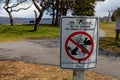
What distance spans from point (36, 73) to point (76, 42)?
18.5 ft

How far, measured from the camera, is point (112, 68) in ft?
38.0

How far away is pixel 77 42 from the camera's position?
4.42m

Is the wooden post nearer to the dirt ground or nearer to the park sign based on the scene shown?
the park sign

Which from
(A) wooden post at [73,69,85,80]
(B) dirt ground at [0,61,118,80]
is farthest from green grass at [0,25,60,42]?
(A) wooden post at [73,69,85,80]

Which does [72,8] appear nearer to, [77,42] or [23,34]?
[23,34]

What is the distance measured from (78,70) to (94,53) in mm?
309

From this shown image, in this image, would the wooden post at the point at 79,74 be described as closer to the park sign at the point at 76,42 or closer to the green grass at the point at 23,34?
the park sign at the point at 76,42

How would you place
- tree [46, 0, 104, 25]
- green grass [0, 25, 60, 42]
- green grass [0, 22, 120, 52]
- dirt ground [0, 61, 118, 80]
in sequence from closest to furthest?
dirt ground [0, 61, 118, 80] < green grass [0, 22, 120, 52] < green grass [0, 25, 60, 42] < tree [46, 0, 104, 25]

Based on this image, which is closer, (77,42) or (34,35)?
(77,42)

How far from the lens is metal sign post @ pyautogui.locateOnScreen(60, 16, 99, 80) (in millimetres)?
4414

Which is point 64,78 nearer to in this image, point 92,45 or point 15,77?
point 15,77

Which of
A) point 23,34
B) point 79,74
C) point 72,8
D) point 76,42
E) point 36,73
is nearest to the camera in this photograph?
point 76,42

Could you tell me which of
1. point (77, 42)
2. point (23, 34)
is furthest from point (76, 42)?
point (23, 34)

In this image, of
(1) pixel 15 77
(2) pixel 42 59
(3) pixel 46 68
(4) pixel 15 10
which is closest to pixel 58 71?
(3) pixel 46 68
